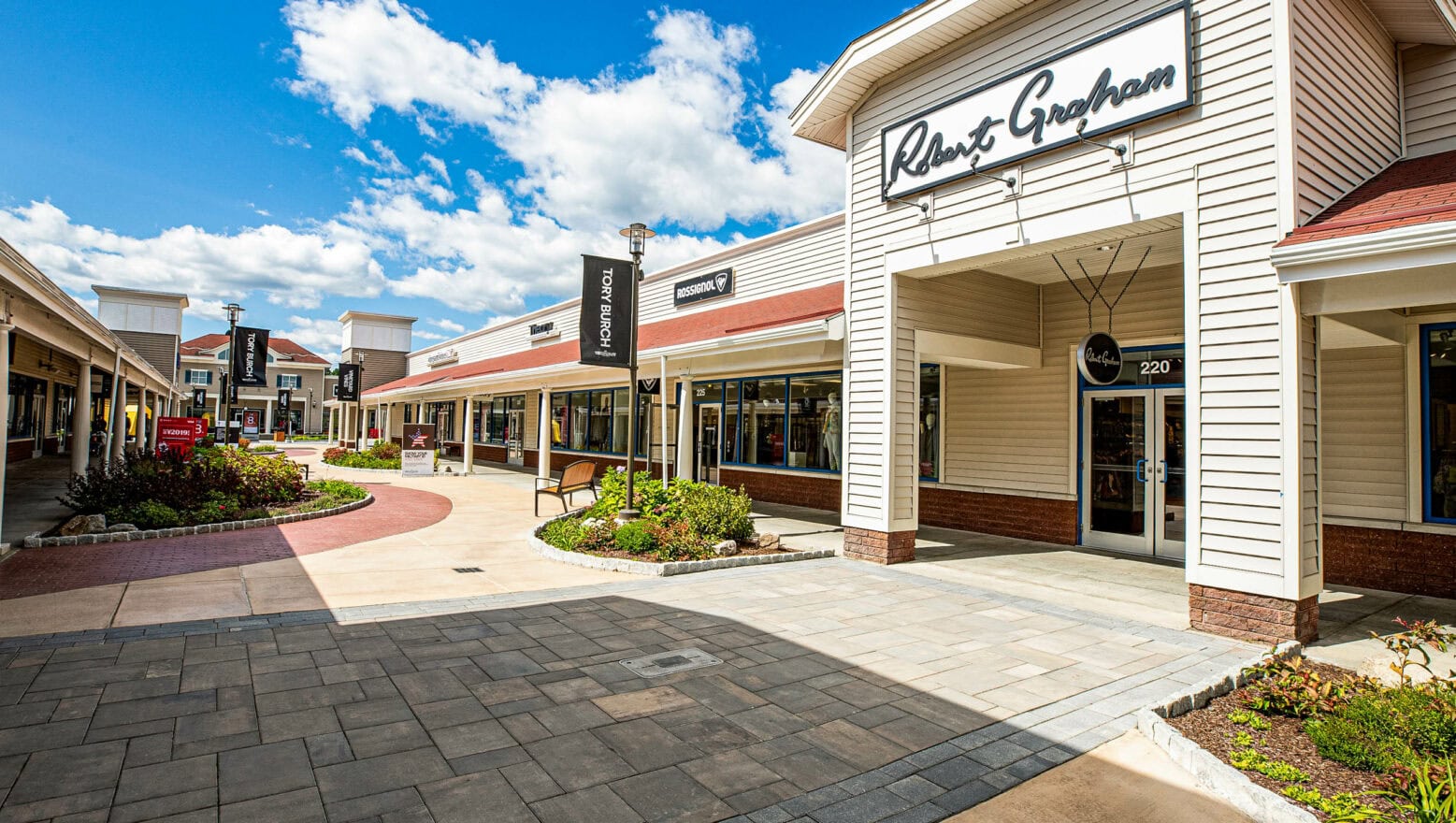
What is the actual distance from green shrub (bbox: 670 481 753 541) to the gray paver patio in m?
2.98

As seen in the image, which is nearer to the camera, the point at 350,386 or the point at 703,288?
the point at 703,288

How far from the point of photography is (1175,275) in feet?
30.7

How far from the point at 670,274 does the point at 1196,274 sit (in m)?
14.7

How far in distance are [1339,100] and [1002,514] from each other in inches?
260

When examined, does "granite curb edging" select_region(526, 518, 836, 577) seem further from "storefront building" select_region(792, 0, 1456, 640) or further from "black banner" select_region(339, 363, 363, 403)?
"black banner" select_region(339, 363, 363, 403)

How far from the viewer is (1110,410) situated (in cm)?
1008

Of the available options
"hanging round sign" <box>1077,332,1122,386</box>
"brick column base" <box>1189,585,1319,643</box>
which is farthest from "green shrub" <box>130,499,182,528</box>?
"brick column base" <box>1189,585,1319,643</box>

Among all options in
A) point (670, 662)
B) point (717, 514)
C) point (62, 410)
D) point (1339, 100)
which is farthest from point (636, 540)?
point (62, 410)

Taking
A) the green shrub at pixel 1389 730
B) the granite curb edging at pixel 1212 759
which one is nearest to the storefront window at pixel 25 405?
the granite curb edging at pixel 1212 759

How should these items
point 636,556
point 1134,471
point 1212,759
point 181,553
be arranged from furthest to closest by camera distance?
point 1134,471 < point 636,556 < point 181,553 < point 1212,759

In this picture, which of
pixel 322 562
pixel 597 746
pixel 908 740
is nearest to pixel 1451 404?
pixel 908 740

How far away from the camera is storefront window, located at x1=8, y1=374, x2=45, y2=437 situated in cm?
2212

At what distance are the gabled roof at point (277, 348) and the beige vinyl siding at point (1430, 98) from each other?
75667mm

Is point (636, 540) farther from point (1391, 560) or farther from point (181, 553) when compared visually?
point (1391, 560)
